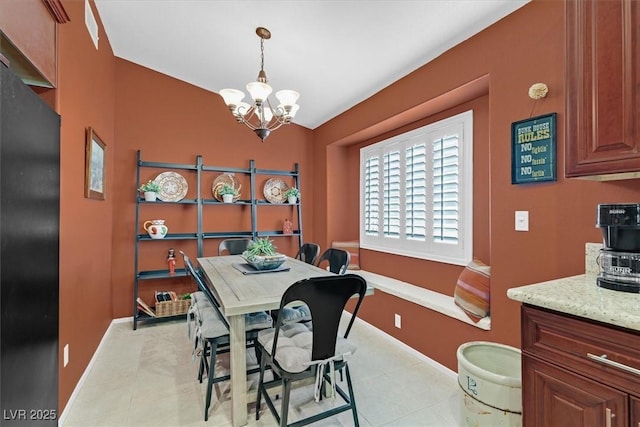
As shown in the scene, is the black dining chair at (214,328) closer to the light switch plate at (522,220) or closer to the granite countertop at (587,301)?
the granite countertop at (587,301)

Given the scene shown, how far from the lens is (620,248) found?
1.31 meters

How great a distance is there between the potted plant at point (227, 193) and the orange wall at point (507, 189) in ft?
7.41

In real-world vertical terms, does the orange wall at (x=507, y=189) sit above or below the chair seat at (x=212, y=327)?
above

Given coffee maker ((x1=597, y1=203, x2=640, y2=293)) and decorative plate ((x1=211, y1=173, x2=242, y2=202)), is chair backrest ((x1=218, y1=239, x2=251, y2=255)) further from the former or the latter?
coffee maker ((x1=597, y1=203, x2=640, y2=293))

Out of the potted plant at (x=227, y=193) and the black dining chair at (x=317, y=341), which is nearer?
the black dining chair at (x=317, y=341)

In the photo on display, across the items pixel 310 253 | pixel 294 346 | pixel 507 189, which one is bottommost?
pixel 294 346

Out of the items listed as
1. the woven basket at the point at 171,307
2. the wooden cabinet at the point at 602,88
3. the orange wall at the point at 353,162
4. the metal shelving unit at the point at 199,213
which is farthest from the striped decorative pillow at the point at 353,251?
the wooden cabinet at the point at 602,88

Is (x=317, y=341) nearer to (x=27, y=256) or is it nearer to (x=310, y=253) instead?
(x=27, y=256)

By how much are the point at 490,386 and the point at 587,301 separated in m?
0.76

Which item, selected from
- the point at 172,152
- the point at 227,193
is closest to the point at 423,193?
the point at 227,193

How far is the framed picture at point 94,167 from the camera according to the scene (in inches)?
95.6

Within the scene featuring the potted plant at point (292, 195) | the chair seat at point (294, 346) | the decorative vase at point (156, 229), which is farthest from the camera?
the potted plant at point (292, 195)

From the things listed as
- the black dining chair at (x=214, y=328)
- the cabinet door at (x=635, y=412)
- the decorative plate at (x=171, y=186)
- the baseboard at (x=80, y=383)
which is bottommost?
the baseboard at (x=80, y=383)

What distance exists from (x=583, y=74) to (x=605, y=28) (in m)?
0.18
